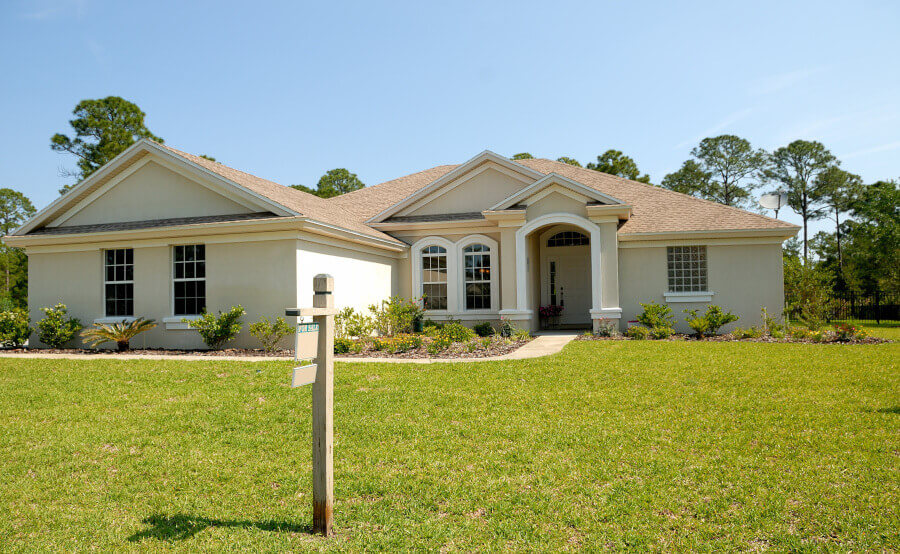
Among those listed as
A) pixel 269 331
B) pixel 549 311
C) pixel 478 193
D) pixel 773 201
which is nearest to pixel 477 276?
pixel 478 193

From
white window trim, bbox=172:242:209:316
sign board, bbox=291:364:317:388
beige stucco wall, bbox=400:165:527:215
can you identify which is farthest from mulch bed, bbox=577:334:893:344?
sign board, bbox=291:364:317:388

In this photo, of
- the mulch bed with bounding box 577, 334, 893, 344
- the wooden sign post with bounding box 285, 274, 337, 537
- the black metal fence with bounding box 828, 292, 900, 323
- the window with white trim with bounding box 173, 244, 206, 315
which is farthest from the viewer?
the black metal fence with bounding box 828, 292, 900, 323

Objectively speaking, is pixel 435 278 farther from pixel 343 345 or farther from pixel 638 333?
pixel 638 333

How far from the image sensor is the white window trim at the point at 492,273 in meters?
17.4

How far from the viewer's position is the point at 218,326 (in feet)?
42.2

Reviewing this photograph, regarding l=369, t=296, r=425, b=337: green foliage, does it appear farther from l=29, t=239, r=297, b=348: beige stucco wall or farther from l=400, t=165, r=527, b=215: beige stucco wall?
l=400, t=165, r=527, b=215: beige stucco wall

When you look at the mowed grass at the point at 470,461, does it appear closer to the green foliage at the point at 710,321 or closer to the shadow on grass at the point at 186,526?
the shadow on grass at the point at 186,526

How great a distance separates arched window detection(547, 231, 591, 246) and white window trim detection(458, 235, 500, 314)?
3522 mm

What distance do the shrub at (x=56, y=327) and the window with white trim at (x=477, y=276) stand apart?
11.0 meters

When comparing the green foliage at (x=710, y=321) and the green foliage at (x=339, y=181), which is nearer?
the green foliage at (x=710, y=321)

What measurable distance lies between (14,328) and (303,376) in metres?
14.9

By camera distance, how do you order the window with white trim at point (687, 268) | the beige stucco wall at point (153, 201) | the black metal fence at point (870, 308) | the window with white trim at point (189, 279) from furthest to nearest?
the black metal fence at point (870, 308)
the window with white trim at point (687, 268)
the beige stucco wall at point (153, 201)
the window with white trim at point (189, 279)

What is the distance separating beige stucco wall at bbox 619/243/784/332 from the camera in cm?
1672

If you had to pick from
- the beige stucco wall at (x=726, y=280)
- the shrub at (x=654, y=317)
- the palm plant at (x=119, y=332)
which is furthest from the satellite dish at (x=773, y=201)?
the palm plant at (x=119, y=332)
